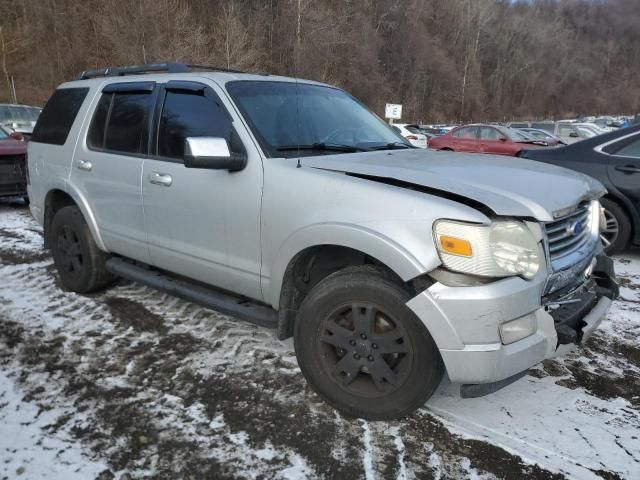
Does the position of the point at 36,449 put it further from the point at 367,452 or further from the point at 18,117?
the point at 18,117

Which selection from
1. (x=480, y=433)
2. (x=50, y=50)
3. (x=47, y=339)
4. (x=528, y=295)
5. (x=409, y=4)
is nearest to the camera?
(x=528, y=295)

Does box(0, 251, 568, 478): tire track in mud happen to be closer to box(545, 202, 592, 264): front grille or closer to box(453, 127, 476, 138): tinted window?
box(545, 202, 592, 264): front grille

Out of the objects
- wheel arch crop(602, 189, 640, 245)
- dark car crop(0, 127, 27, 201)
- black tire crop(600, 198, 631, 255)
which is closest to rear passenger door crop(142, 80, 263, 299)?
black tire crop(600, 198, 631, 255)

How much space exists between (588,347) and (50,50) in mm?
38432

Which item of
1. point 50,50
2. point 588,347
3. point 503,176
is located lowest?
point 588,347

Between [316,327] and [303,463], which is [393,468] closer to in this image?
[303,463]

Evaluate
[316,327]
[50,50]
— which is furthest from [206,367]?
[50,50]

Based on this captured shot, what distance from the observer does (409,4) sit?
69875mm

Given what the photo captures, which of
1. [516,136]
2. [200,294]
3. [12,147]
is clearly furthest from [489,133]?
[200,294]

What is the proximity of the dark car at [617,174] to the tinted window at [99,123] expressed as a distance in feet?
16.0

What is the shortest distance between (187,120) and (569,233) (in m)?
2.50

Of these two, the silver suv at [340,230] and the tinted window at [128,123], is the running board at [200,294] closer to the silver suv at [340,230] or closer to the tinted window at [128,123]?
the silver suv at [340,230]

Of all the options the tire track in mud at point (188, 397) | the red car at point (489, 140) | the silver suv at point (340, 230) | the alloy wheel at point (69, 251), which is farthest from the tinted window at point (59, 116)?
the red car at point (489, 140)

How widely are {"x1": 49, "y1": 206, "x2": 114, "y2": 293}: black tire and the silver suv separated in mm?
135
